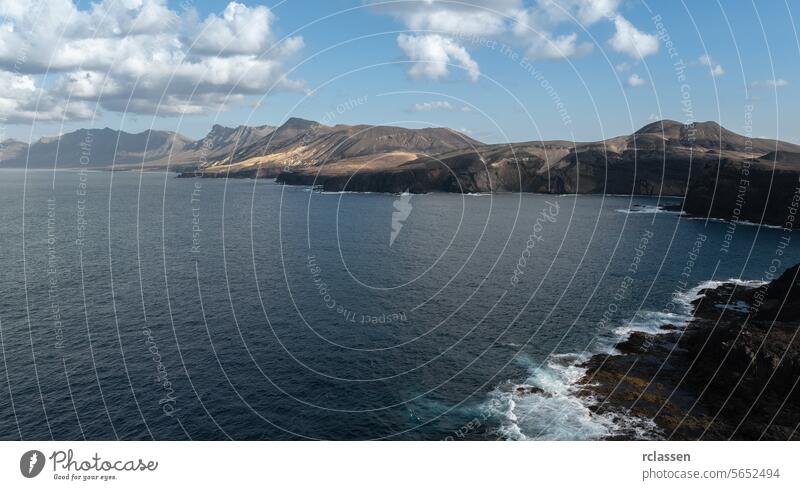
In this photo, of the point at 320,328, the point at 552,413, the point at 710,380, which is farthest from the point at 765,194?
the point at 320,328

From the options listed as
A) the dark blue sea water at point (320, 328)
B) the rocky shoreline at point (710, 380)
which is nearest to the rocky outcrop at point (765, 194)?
the dark blue sea water at point (320, 328)

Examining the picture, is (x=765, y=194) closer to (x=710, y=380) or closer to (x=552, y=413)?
(x=710, y=380)

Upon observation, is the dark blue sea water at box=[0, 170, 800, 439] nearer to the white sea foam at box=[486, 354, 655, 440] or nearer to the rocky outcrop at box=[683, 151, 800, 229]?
the white sea foam at box=[486, 354, 655, 440]

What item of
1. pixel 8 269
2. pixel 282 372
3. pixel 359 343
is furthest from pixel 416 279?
pixel 8 269

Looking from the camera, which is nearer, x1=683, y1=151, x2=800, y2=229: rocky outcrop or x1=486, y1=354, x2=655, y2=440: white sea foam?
x1=486, y1=354, x2=655, y2=440: white sea foam

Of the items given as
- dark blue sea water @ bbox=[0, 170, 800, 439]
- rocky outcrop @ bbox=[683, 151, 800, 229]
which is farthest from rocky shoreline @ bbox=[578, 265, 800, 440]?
rocky outcrop @ bbox=[683, 151, 800, 229]
